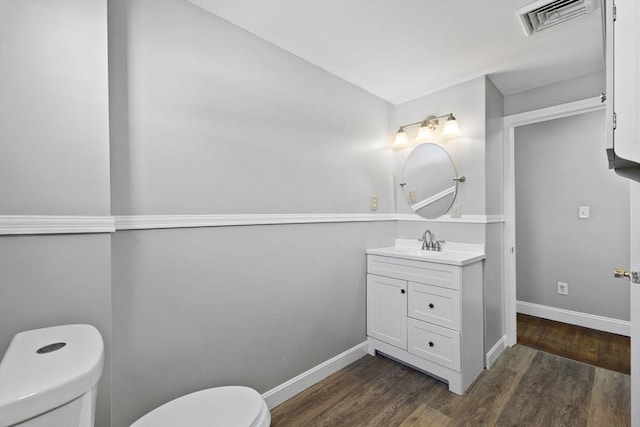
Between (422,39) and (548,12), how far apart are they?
0.64 meters

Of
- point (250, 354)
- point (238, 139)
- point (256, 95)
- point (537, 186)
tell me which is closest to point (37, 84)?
point (238, 139)

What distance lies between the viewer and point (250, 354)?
1.69 m

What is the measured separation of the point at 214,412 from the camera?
1106 millimetres

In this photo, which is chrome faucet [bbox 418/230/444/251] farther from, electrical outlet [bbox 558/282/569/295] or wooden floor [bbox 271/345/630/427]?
electrical outlet [bbox 558/282/569/295]

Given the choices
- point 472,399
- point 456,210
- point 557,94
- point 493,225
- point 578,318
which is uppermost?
point 557,94

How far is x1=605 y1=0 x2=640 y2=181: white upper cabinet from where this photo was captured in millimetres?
750

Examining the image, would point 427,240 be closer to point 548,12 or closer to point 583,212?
point 548,12

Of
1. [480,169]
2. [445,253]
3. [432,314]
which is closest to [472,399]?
[432,314]

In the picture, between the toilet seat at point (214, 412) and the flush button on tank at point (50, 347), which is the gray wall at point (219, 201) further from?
the flush button on tank at point (50, 347)

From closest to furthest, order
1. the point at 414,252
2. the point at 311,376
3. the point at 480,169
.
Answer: the point at 311,376 < the point at 480,169 < the point at 414,252

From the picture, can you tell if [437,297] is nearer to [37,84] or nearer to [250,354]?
[250,354]

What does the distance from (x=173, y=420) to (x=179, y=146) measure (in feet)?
3.84

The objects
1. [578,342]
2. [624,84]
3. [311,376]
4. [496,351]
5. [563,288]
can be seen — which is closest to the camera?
[624,84]

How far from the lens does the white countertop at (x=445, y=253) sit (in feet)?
6.44
